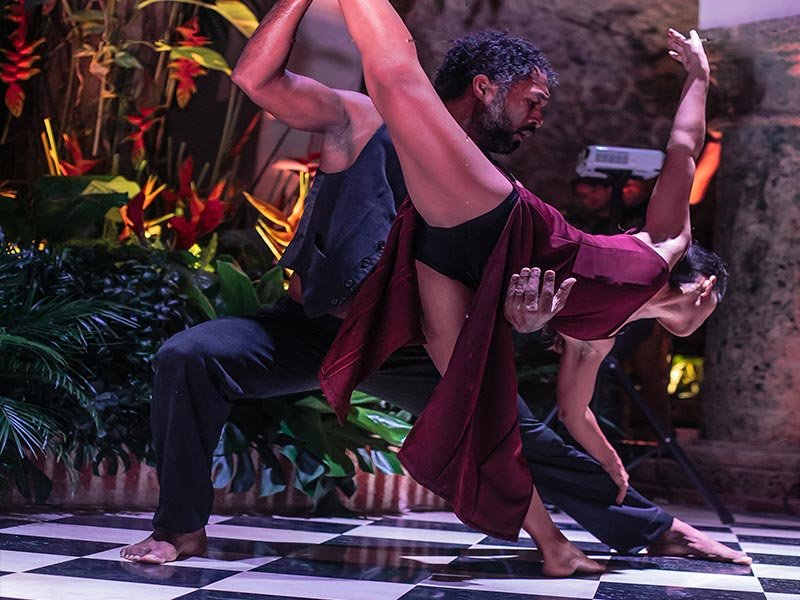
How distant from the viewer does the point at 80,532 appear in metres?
3.05

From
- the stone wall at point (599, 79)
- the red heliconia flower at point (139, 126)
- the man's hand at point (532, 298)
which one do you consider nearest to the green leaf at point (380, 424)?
the man's hand at point (532, 298)

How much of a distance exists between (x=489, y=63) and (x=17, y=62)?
10.0 feet

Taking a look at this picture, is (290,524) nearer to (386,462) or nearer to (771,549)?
(386,462)

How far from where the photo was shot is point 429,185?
7.46 ft

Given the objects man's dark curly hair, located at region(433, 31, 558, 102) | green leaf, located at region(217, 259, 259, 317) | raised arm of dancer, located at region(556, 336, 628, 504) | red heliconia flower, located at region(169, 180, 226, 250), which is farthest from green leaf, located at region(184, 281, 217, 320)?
man's dark curly hair, located at region(433, 31, 558, 102)

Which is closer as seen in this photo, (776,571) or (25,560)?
(25,560)

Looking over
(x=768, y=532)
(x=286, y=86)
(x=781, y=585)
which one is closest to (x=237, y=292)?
(x=286, y=86)

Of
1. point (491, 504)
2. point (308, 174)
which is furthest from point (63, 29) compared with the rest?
point (491, 504)

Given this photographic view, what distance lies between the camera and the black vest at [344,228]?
2.65 meters

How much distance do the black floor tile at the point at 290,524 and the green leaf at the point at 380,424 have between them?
0.33 metres

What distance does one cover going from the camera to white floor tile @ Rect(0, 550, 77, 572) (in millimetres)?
2389

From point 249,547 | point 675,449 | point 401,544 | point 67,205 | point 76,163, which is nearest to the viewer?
point 249,547

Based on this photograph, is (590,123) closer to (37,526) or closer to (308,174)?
(308,174)

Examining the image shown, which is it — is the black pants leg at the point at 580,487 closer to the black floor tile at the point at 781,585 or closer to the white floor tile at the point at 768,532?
the black floor tile at the point at 781,585
